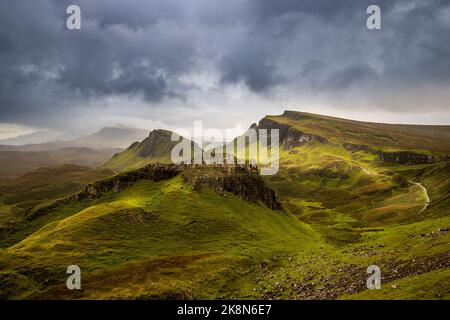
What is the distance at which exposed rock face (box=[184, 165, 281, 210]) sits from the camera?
110250 millimetres

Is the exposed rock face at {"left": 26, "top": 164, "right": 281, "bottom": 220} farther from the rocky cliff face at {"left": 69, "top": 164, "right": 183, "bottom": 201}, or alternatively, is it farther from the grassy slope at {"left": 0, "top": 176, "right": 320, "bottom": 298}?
the grassy slope at {"left": 0, "top": 176, "right": 320, "bottom": 298}

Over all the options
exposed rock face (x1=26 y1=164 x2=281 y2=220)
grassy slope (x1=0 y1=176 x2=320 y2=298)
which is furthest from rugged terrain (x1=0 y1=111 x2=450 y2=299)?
exposed rock face (x1=26 y1=164 x2=281 y2=220)

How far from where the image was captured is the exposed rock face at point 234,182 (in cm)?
11025

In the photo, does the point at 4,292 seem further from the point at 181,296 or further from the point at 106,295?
the point at 181,296

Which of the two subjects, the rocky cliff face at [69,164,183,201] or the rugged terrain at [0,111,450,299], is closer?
the rugged terrain at [0,111,450,299]

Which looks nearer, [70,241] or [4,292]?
[4,292]

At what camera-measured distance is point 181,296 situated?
5772cm

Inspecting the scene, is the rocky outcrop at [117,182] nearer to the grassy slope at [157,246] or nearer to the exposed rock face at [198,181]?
the exposed rock face at [198,181]

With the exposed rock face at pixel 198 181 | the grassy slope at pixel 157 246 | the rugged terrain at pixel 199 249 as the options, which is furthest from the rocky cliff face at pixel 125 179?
the grassy slope at pixel 157 246

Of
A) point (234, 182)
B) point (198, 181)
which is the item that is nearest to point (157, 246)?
point (198, 181)

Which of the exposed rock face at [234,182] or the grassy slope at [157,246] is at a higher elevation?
the exposed rock face at [234,182]

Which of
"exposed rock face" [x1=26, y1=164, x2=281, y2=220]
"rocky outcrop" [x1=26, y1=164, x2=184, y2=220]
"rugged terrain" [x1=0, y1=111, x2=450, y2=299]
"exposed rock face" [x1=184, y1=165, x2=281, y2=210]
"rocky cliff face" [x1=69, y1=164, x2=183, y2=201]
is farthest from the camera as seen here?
"rocky cliff face" [x1=69, y1=164, x2=183, y2=201]
